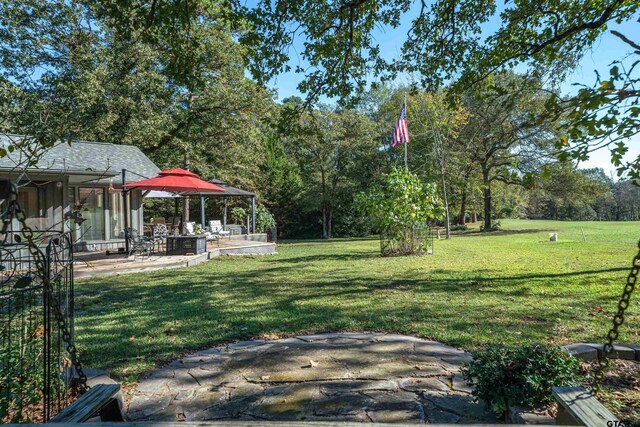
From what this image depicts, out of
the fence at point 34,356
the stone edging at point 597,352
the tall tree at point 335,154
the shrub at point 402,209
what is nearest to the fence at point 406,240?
the shrub at point 402,209

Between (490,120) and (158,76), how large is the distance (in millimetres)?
19235

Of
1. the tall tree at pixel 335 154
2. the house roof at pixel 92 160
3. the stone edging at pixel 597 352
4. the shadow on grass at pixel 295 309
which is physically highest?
→ the tall tree at pixel 335 154

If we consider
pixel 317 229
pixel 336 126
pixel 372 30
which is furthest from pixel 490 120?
pixel 372 30

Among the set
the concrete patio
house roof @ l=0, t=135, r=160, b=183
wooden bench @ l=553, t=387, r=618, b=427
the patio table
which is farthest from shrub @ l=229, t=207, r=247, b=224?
wooden bench @ l=553, t=387, r=618, b=427

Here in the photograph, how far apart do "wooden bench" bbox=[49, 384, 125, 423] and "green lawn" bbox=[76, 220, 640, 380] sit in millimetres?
1265

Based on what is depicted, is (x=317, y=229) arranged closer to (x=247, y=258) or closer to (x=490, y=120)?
(x=490, y=120)

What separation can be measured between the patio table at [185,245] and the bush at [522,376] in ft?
35.8

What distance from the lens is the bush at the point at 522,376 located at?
2340mm

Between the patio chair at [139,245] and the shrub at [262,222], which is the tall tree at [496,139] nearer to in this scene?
the shrub at [262,222]

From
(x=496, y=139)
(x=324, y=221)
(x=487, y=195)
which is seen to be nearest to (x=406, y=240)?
(x=324, y=221)

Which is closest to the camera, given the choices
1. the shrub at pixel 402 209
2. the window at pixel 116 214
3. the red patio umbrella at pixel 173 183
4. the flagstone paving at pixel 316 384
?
the flagstone paving at pixel 316 384

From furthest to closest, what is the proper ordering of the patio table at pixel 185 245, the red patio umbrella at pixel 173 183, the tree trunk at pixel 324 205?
the tree trunk at pixel 324 205 < the patio table at pixel 185 245 < the red patio umbrella at pixel 173 183

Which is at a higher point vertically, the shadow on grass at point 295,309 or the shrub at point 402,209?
Answer: the shrub at point 402,209

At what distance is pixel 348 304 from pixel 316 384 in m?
2.93
